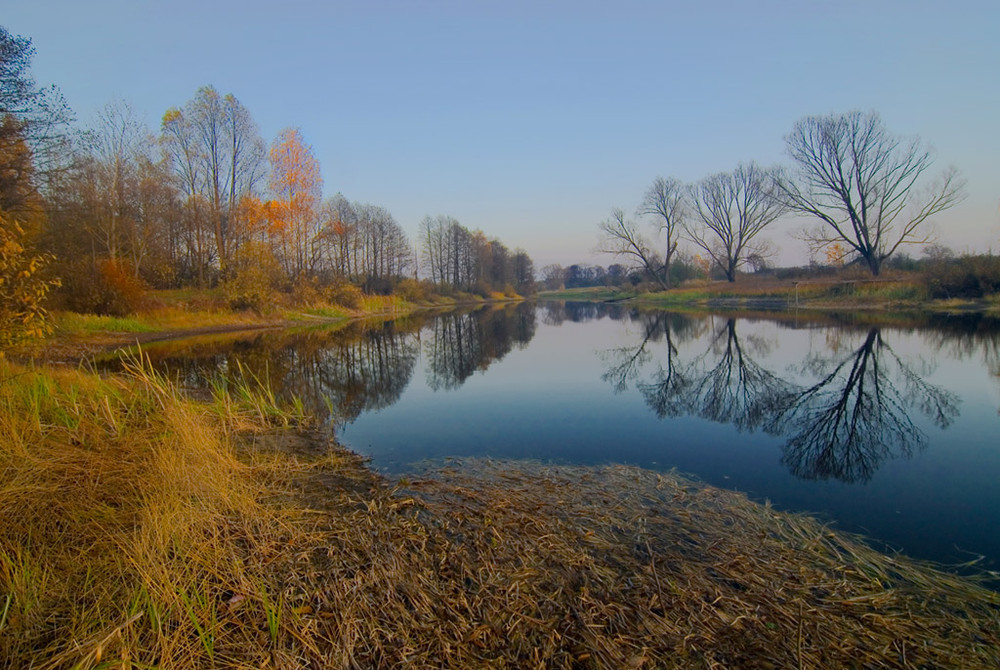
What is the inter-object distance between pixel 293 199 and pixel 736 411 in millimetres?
28137

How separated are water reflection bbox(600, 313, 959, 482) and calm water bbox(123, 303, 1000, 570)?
36mm

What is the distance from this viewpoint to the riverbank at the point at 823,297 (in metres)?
23.1

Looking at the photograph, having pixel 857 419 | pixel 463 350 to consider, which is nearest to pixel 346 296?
pixel 463 350

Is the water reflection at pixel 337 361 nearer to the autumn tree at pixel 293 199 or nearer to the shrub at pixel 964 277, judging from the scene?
the autumn tree at pixel 293 199

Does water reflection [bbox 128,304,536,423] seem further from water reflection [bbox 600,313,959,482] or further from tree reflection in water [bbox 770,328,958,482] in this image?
tree reflection in water [bbox 770,328,958,482]

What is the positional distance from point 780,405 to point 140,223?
2821 cm

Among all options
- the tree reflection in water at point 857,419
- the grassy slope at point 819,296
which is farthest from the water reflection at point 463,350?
the grassy slope at point 819,296

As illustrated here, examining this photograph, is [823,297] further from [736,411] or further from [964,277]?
[736,411]

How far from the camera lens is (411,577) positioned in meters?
2.82

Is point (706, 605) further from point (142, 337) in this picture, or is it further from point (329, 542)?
point (142, 337)

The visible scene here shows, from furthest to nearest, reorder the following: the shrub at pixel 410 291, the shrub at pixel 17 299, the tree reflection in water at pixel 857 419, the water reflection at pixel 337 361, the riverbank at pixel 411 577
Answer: the shrub at pixel 410 291 < the water reflection at pixel 337 361 < the tree reflection in water at pixel 857 419 < the shrub at pixel 17 299 < the riverbank at pixel 411 577

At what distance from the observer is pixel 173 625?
7.12 ft

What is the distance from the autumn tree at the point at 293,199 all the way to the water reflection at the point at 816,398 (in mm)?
22763

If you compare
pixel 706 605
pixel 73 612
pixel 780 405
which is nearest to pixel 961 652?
pixel 706 605
